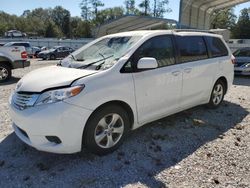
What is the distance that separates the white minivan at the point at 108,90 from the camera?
11.8 feet

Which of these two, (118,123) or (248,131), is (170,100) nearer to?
(118,123)

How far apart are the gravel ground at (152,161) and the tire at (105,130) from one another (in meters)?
0.16

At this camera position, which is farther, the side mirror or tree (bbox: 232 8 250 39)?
tree (bbox: 232 8 250 39)

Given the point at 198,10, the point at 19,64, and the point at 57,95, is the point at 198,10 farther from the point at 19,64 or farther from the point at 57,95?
the point at 57,95

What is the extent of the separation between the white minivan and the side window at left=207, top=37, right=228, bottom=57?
0.42 m

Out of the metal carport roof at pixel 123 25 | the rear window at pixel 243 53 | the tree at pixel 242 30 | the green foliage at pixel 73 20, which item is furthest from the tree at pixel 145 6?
the rear window at pixel 243 53

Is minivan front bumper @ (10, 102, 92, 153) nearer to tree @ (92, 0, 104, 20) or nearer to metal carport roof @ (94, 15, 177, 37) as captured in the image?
metal carport roof @ (94, 15, 177, 37)

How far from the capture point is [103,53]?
4.64 meters

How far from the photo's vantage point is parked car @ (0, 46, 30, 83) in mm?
11305

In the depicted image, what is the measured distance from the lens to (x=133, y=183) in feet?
11.4

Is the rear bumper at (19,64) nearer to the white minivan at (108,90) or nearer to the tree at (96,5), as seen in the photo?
the white minivan at (108,90)

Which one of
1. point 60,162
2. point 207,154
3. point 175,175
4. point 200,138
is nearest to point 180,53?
point 200,138

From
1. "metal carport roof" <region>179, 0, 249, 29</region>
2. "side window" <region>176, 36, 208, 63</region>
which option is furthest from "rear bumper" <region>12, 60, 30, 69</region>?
"metal carport roof" <region>179, 0, 249, 29</region>

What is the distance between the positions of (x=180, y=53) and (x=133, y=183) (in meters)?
2.65
